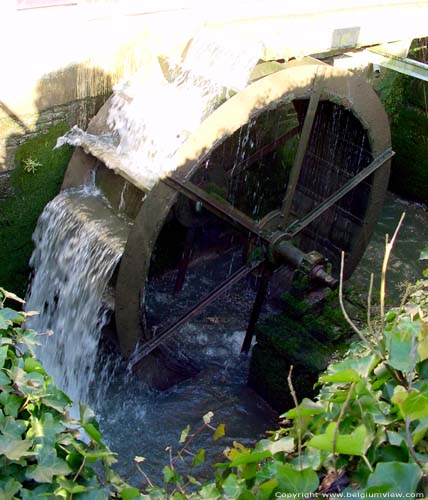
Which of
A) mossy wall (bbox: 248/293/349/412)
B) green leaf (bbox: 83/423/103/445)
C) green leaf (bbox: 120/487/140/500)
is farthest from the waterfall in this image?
green leaf (bbox: 120/487/140/500)

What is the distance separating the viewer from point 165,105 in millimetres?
4465

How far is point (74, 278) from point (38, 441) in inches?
98.1

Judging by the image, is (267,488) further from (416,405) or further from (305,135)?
(305,135)

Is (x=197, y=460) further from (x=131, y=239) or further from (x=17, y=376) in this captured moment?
(x=131, y=239)

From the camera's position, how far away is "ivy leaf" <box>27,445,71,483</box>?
1.73 meters

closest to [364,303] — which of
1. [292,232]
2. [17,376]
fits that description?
[292,232]

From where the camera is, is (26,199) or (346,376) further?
(26,199)

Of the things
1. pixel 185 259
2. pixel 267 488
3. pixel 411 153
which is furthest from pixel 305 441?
pixel 411 153

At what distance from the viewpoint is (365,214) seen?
537cm

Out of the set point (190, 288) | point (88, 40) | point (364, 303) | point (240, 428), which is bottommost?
point (240, 428)

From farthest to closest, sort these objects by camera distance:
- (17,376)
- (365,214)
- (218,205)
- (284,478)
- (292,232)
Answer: (365,214) < (292,232) < (218,205) < (17,376) < (284,478)

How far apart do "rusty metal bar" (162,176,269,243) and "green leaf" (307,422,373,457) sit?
2.60m

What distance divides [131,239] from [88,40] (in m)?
1.43

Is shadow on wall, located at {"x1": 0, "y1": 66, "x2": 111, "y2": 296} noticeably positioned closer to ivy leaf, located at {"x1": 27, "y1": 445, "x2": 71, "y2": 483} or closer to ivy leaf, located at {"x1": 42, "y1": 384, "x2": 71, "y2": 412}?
ivy leaf, located at {"x1": 42, "y1": 384, "x2": 71, "y2": 412}
